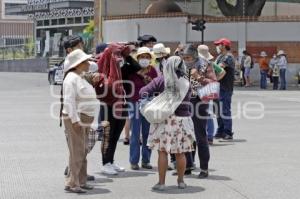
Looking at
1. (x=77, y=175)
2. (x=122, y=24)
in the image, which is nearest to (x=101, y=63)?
(x=77, y=175)

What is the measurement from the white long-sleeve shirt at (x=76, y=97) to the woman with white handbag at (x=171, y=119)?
2.37ft

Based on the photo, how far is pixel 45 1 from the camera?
2800 inches

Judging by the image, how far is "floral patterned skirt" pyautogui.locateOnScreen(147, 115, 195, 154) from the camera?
8969 millimetres

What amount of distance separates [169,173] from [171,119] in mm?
1533

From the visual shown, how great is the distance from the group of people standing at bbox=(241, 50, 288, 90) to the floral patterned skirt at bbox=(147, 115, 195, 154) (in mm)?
25094

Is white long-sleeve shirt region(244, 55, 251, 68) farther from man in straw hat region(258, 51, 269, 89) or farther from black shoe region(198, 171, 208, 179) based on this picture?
black shoe region(198, 171, 208, 179)

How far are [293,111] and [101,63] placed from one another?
38.9 ft

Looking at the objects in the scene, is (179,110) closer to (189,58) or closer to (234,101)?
(189,58)

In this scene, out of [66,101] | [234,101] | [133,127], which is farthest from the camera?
[234,101]

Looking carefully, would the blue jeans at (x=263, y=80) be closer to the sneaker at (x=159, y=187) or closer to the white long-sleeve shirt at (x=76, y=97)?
the sneaker at (x=159, y=187)

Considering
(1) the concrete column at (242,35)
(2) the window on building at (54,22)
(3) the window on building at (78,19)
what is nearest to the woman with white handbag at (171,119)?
(1) the concrete column at (242,35)

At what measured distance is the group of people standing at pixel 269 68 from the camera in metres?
33.6

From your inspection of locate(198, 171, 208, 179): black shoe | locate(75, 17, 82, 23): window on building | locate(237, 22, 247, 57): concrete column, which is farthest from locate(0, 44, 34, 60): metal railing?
locate(198, 171, 208, 179): black shoe

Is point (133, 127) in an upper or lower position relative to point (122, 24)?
lower
